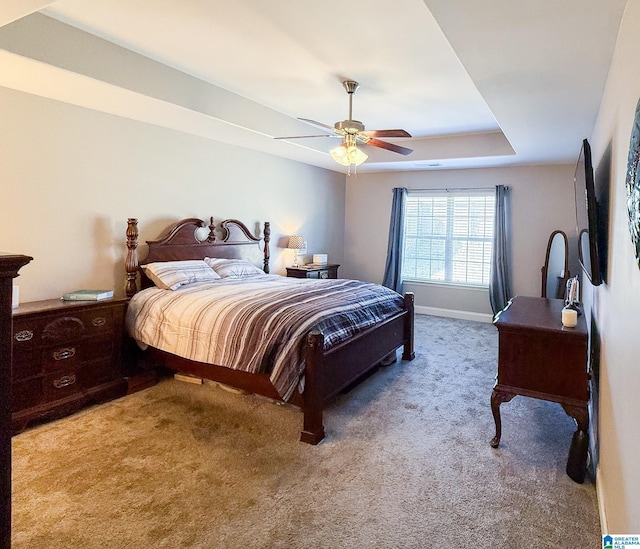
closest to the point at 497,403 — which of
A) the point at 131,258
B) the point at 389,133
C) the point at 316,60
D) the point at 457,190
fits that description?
the point at 389,133

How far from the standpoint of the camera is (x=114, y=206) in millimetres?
3801

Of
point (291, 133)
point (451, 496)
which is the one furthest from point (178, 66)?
point (451, 496)

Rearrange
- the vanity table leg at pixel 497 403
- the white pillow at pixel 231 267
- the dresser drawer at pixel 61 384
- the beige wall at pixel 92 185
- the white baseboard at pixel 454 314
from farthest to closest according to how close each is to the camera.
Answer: the white baseboard at pixel 454 314
the white pillow at pixel 231 267
the beige wall at pixel 92 185
the dresser drawer at pixel 61 384
the vanity table leg at pixel 497 403

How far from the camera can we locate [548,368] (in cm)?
250

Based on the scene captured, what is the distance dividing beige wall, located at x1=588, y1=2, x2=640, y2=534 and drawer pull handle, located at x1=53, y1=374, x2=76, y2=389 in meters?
3.33

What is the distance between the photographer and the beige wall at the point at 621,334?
131cm

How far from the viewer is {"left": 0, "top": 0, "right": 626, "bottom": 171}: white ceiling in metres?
1.98

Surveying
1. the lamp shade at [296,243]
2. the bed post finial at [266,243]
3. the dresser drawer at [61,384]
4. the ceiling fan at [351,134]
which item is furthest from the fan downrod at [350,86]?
the dresser drawer at [61,384]

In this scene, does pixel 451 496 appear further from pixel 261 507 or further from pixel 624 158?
pixel 624 158

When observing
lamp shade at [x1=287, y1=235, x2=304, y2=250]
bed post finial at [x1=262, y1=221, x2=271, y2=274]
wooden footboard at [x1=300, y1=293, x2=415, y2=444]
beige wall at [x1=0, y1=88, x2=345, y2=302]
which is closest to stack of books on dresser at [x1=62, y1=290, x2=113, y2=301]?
beige wall at [x1=0, y1=88, x2=345, y2=302]

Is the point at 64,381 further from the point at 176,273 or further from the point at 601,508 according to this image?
the point at 601,508

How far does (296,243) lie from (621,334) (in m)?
4.51

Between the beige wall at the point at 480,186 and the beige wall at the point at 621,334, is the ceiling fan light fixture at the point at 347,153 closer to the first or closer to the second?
the beige wall at the point at 621,334

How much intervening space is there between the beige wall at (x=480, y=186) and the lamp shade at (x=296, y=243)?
173cm
